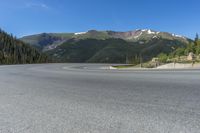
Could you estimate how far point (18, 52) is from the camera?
357 feet

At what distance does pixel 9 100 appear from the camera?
8.66 m

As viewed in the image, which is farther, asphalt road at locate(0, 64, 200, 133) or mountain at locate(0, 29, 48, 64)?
mountain at locate(0, 29, 48, 64)

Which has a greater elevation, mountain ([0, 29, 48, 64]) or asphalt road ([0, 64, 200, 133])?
mountain ([0, 29, 48, 64])

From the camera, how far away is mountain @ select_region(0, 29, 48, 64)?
10188cm

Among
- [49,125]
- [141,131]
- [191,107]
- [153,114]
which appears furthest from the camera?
[191,107]

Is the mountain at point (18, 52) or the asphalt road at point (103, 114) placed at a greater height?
the mountain at point (18, 52)

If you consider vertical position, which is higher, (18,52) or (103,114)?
(18,52)

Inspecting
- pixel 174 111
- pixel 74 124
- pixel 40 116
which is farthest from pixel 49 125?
pixel 174 111

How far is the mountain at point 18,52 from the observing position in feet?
334

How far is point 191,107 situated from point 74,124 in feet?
9.69

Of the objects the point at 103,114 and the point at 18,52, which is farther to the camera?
the point at 18,52

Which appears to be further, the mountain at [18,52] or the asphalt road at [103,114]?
the mountain at [18,52]

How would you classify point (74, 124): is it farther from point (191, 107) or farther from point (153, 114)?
point (191, 107)

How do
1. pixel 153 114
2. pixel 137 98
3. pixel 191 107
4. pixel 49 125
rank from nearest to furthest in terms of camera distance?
pixel 49 125
pixel 153 114
pixel 191 107
pixel 137 98
